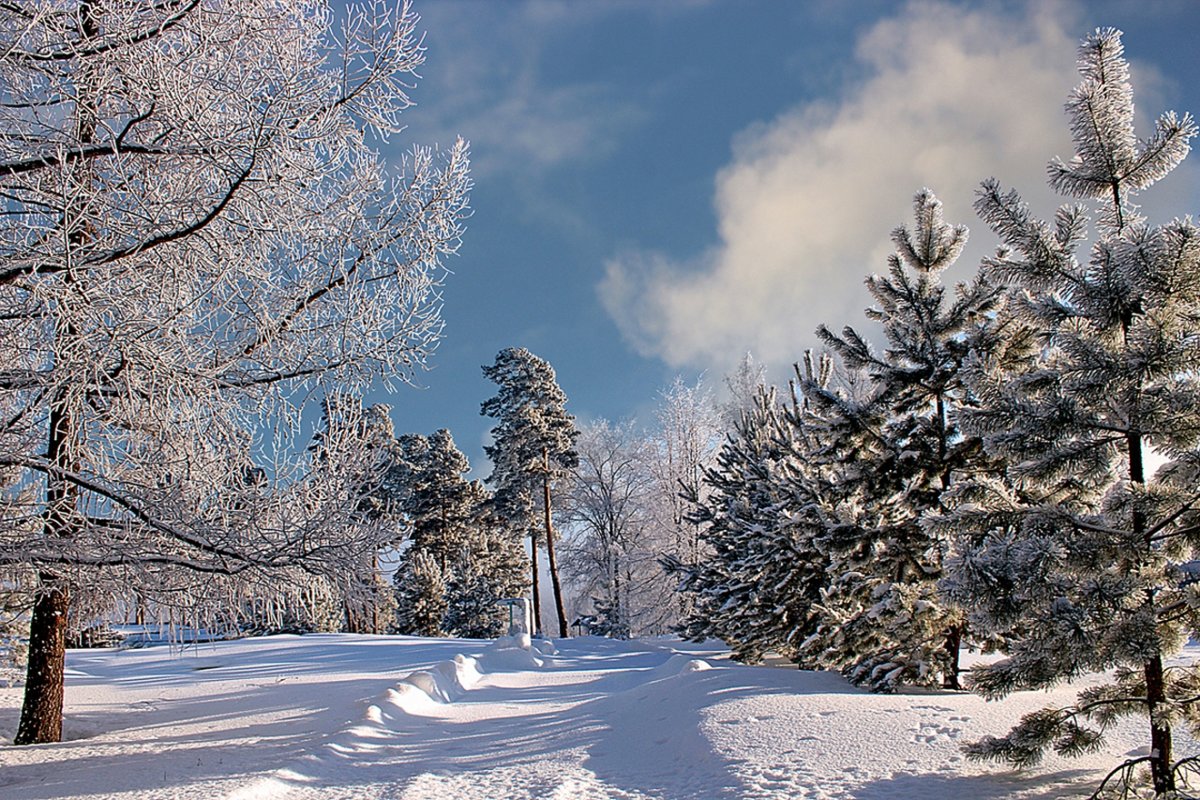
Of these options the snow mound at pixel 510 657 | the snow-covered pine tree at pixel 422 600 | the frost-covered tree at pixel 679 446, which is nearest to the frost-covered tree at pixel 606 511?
the frost-covered tree at pixel 679 446

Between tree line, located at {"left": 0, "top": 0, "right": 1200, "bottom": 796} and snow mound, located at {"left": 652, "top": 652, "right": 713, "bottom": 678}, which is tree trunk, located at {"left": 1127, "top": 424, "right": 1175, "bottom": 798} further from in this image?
snow mound, located at {"left": 652, "top": 652, "right": 713, "bottom": 678}

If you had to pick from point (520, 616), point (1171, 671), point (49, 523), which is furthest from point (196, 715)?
point (520, 616)

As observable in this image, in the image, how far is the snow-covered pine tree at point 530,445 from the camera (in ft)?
105

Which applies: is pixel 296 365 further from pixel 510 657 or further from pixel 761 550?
pixel 510 657

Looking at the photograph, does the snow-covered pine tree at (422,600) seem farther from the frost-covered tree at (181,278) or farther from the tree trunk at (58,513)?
the frost-covered tree at (181,278)

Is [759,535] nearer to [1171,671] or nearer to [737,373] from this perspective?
[1171,671]

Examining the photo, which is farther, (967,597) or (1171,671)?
(1171,671)

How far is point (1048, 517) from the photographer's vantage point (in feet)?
15.2

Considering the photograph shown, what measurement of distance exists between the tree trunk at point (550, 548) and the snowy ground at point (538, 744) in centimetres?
1870

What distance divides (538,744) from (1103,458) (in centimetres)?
553

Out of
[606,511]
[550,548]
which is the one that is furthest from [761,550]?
[606,511]

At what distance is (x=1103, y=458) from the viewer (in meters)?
4.66

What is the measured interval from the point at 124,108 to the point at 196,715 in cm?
781

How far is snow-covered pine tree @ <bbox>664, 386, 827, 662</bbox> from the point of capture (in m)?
12.1
